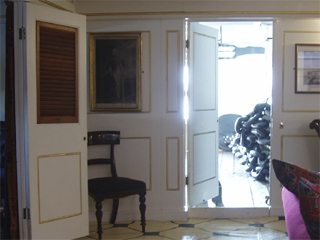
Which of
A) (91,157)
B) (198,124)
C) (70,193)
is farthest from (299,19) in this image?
(70,193)

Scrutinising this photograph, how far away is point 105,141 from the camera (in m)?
3.79

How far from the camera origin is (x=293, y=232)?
5.89ft

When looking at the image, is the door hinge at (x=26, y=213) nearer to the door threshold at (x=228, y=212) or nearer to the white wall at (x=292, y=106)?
the door threshold at (x=228, y=212)

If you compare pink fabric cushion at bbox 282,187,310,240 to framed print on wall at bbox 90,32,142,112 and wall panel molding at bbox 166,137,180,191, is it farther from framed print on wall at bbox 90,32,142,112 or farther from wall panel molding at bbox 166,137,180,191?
framed print on wall at bbox 90,32,142,112

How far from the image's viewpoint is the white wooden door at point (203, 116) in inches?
157

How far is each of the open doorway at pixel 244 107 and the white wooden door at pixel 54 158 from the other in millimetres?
2222

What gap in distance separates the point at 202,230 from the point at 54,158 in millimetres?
1527

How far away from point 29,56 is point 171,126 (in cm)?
155

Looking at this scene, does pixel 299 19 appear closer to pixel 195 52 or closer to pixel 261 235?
pixel 195 52

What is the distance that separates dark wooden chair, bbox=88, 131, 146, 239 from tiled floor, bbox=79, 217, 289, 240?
160 mm

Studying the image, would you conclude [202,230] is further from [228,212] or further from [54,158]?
[54,158]

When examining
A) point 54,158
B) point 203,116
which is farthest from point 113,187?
point 203,116

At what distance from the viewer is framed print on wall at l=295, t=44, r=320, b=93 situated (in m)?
3.94

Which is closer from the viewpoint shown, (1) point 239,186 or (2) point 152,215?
(2) point 152,215
